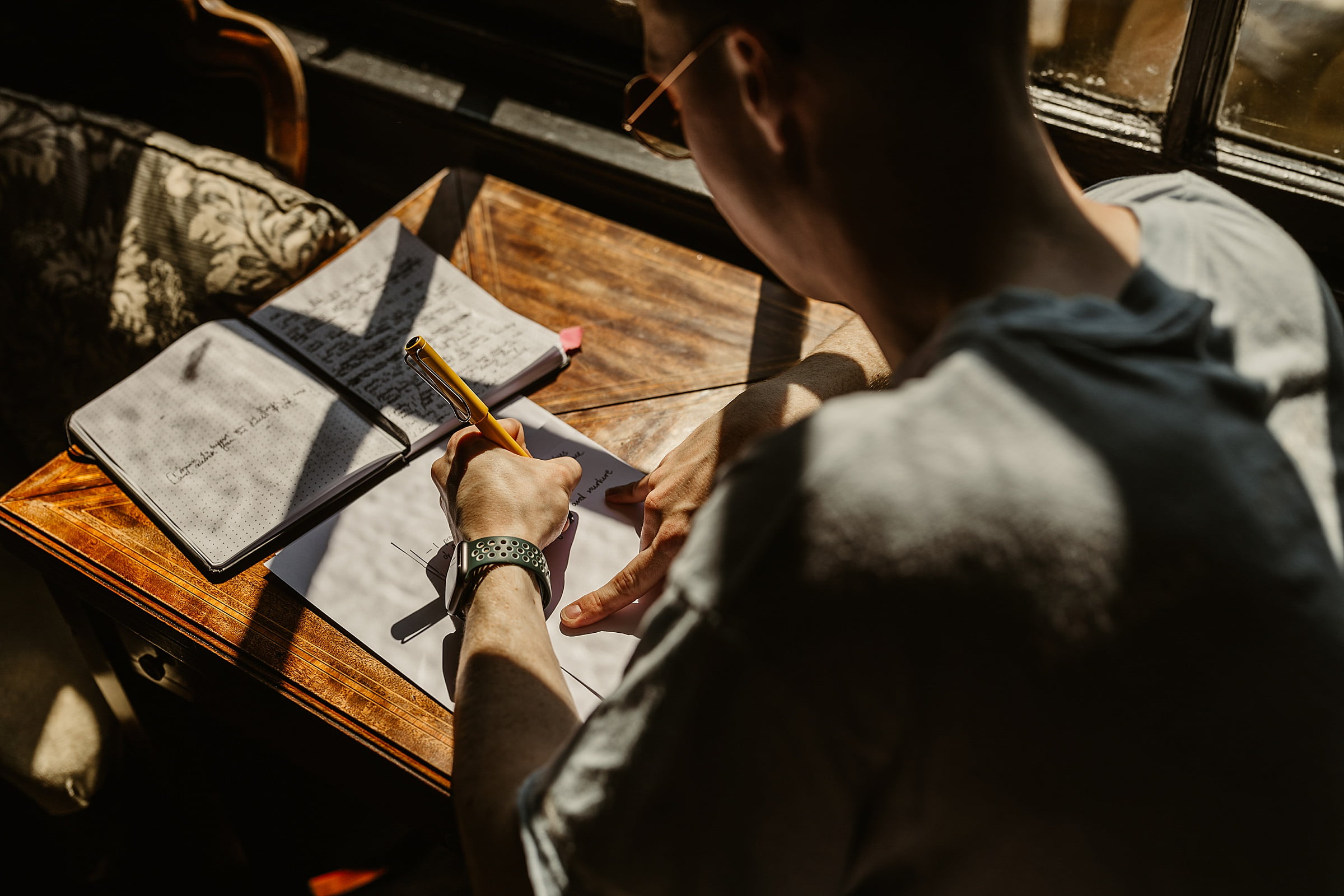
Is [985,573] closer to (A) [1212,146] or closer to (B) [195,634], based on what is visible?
(B) [195,634]

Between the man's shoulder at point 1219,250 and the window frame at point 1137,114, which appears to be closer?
the man's shoulder at point 1219,250

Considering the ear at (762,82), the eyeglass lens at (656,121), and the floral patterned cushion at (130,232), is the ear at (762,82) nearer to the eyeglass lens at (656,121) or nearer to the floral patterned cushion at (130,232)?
the eyeglass lens at (656,121)

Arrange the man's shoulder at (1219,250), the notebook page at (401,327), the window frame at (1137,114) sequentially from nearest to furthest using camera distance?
the man's shoulder at (1219,250), the notebook page at (401,327), the window frame at (1137,114)

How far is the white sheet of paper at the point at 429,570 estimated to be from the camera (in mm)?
943

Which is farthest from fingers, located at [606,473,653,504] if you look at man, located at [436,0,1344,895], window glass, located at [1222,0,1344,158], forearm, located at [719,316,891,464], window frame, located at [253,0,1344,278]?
window glass, located at [1222,0,1344,158]

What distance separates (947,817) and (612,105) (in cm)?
162

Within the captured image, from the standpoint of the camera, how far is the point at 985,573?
471 millimetres

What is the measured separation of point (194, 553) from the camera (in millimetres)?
1041

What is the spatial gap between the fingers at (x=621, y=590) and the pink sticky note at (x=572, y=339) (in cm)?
44

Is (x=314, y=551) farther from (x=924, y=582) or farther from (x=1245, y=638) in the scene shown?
(x=1245, y=638)

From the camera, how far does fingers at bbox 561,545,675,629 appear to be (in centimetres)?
96

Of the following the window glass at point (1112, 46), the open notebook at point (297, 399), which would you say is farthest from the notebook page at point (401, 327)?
the window glass at point (1112, 46)

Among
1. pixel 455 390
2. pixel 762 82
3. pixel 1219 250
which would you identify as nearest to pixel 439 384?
pixel 455 390

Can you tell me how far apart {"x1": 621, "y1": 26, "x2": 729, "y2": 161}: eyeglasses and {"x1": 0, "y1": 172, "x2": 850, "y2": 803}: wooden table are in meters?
0.46
